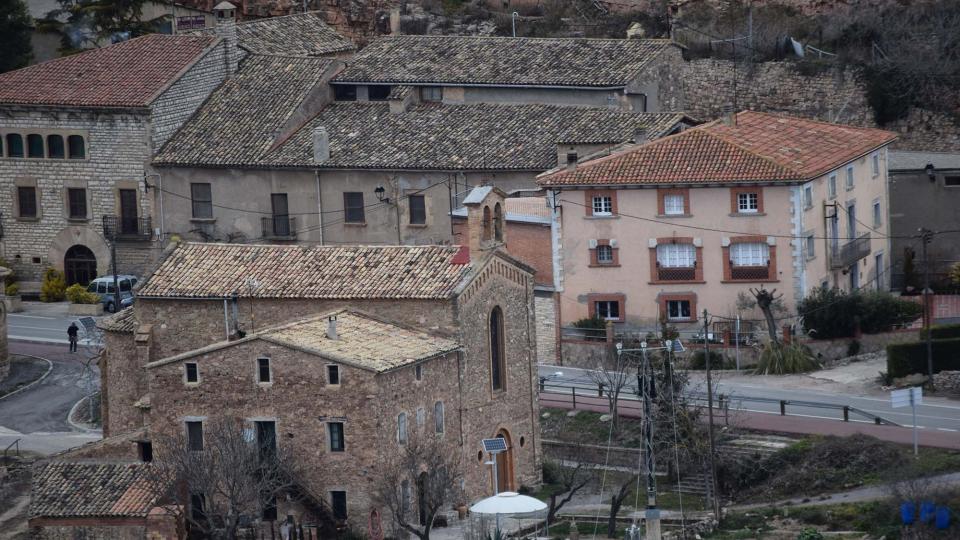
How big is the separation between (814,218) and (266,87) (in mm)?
22366

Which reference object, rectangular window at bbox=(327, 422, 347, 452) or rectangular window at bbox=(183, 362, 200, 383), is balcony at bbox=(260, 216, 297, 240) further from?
rectangular window at bbox=(327, 422, 347, 452)

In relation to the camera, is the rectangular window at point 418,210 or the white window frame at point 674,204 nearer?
the white window frame at point 674,204

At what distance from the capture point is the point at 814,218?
88250 mm

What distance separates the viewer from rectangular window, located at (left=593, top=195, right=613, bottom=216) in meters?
88.2

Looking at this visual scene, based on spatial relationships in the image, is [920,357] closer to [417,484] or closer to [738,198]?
[738,198]

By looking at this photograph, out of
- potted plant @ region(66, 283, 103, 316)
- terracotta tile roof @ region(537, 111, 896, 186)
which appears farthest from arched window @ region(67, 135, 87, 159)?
terracotta tile roof @ region(537, 111, 896, 186)

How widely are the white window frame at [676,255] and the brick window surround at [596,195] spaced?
2.00 metres

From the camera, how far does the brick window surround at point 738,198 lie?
87.0 meters

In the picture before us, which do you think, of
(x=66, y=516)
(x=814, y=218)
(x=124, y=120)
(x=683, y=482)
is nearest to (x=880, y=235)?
(x=814, y=218)

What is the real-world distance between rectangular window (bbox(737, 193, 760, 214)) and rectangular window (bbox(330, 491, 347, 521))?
21477mm

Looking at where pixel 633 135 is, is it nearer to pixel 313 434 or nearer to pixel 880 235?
pixel 880 235

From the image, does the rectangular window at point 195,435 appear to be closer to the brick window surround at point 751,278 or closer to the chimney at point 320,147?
the brick window surround at point 751,278

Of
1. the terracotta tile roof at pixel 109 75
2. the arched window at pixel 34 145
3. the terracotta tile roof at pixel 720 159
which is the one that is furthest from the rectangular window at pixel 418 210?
the arched window at pixel 34 145

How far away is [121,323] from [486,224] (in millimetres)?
11146
